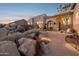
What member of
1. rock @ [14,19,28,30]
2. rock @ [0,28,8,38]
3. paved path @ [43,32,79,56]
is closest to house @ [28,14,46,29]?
rock @ [14,19,28,30]

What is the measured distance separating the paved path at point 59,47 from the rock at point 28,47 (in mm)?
207

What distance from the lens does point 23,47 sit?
1.83m

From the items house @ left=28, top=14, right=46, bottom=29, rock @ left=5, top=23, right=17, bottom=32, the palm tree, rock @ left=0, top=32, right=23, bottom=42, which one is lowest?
rock @ left=0, top=32, right=23, bottom=42

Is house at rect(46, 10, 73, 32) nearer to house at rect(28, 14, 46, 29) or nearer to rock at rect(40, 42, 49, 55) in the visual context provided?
house at rect(28, 14, 46, 29)

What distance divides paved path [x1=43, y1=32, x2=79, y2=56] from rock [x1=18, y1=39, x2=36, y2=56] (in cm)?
21

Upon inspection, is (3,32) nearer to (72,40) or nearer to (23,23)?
(23,23)

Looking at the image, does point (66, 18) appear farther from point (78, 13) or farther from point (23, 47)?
point (23, 47)

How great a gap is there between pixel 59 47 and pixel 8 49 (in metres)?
0.61

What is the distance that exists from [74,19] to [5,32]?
0.85 metres

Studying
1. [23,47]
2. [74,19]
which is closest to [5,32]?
[23,47]

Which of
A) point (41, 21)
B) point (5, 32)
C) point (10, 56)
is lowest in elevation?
point (10, 56)

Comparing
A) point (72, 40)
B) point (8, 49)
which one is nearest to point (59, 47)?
point (72, 40)

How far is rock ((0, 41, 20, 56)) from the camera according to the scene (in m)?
1.80

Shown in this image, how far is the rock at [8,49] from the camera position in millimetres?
1800
